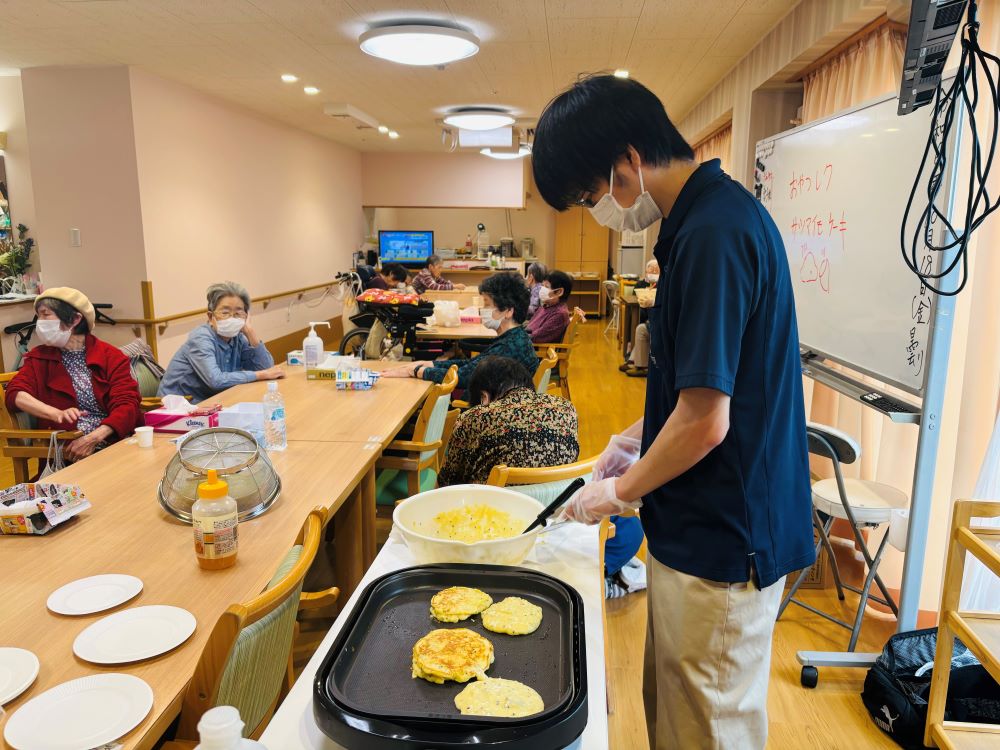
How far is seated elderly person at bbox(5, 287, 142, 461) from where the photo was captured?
275cm

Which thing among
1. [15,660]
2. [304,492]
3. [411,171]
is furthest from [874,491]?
[411,171]

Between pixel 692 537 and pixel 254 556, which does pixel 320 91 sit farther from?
pixel 692 537

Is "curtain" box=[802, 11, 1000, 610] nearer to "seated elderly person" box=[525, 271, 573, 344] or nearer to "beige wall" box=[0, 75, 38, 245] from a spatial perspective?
"seated elderly person" box=[525, 271, 573, 344]

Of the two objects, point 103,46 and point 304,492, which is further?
point 103,46

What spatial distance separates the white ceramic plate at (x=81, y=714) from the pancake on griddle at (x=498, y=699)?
49cm

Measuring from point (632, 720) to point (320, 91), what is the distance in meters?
5.00

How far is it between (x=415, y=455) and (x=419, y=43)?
2.12 metres

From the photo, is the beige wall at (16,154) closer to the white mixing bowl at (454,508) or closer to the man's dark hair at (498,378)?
the man's dark hair at (498,378)

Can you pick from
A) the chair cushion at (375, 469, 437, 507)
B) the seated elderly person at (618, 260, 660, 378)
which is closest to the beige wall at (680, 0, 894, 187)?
the seated elderly person at (618, 260, 660, 378)

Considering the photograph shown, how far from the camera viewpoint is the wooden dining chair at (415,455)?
8.96 feet

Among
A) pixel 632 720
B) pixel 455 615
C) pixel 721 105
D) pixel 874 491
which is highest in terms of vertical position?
pixel 721 105

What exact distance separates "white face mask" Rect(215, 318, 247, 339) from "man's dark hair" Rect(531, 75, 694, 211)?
2444mm

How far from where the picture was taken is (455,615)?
1.02 metres

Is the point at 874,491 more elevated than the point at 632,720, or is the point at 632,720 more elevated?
the point at 874,491
